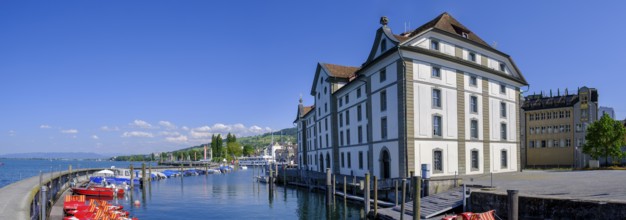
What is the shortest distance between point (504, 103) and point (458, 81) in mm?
8869

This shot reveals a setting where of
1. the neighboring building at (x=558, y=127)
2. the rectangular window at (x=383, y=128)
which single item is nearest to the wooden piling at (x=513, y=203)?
the rectangular window at (x=383, y=128)

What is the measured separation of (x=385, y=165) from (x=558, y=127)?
4614 centimetres

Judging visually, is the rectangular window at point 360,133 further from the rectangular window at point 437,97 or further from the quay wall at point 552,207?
the quay wall at point 552,207

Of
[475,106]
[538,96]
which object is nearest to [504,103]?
[475,106]

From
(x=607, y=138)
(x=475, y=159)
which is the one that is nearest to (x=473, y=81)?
(x=475, y=159)

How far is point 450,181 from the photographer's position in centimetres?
2648

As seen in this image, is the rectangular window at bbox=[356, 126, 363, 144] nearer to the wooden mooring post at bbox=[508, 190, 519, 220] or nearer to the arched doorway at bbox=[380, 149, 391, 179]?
the arched doorway at bbox=[380, 149, 391, 179]

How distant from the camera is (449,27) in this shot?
36.6 meters

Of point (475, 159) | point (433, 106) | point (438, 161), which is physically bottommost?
point (475, 159)

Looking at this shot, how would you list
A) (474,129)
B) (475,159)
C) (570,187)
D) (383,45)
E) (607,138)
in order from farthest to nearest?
(607,138) < (474,129) < (475,159) < (383,45) < (570,187)

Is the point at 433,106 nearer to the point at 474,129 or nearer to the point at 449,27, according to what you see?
the point at 474,129

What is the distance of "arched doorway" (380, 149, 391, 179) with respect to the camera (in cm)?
3475

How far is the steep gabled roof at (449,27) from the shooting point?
1412 inches

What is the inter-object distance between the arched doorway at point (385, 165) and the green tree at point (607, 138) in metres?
34.5
